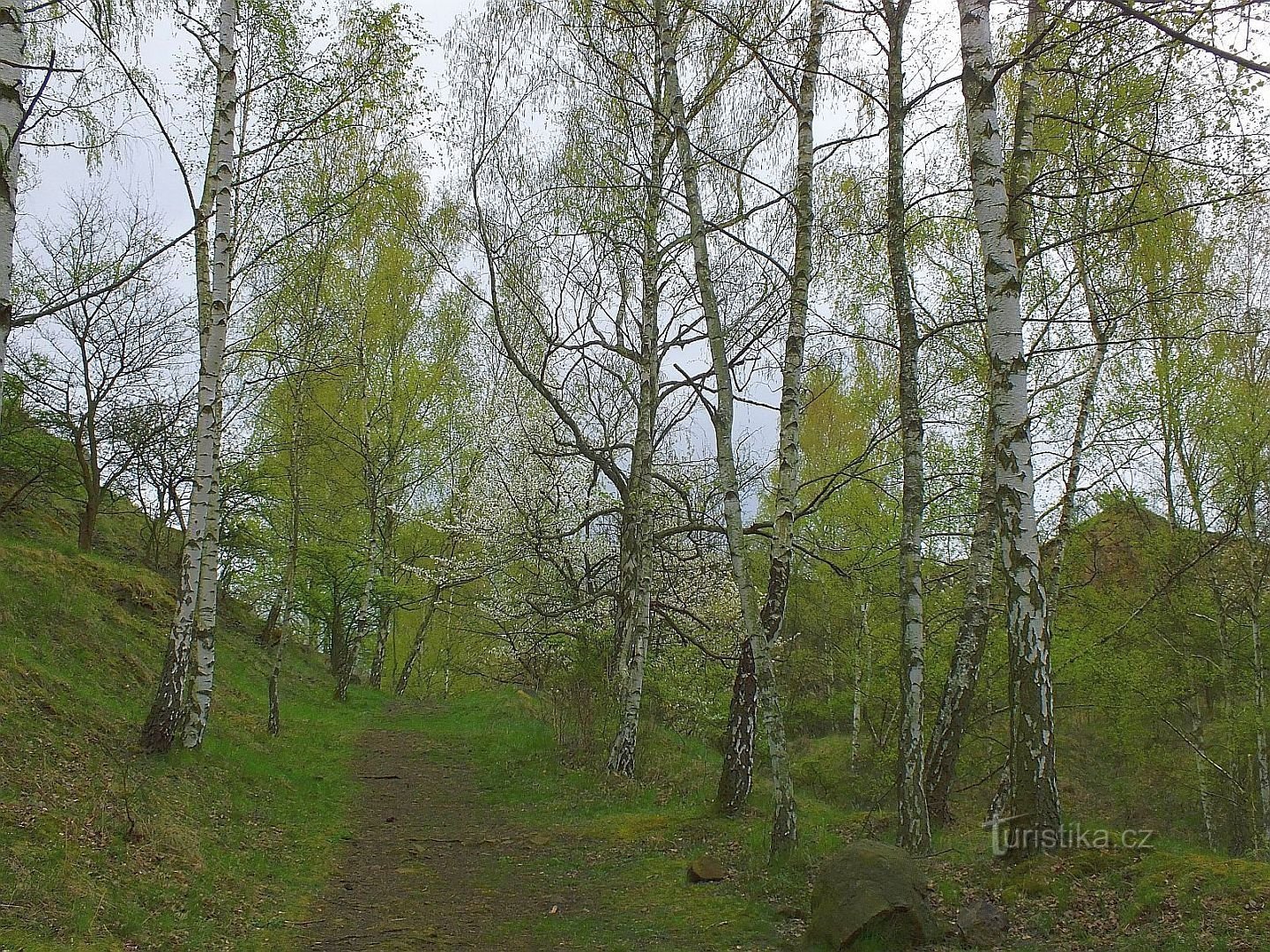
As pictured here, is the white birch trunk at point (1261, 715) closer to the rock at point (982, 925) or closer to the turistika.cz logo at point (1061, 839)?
the turistika.cz logo at point (1061, 839)

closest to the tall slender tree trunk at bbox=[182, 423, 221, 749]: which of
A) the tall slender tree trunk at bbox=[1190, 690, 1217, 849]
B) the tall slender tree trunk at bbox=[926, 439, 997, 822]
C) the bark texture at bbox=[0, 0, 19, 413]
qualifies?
the bark texture at bbox=[0, 0, 19, 413]

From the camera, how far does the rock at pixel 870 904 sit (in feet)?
15.3

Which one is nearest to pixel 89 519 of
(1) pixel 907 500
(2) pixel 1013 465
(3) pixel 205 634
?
(3) pixel 205 634

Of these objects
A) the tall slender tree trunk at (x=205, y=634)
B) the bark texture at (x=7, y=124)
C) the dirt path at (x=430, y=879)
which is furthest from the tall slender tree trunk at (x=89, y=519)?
the bark texture at (x=7, y=124)

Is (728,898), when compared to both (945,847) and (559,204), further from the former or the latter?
(559,204)

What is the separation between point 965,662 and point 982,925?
407cm

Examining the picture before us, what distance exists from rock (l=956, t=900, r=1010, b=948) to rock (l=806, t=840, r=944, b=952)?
155 mm

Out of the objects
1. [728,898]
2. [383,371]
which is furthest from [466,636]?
[728,898]

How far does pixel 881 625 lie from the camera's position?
17.2 meters

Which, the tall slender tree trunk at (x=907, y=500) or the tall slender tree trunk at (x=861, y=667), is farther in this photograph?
the tall slender tree trunk at (x=861, y=667)

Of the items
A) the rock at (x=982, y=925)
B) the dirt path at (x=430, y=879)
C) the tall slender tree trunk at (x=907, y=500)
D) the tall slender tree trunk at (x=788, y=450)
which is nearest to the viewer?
the rock at (x=982, y=925)

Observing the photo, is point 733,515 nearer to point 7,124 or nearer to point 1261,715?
point 7,124

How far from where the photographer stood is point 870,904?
15.5 feet

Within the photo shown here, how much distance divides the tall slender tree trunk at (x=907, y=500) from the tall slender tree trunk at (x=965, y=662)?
5.07ft
